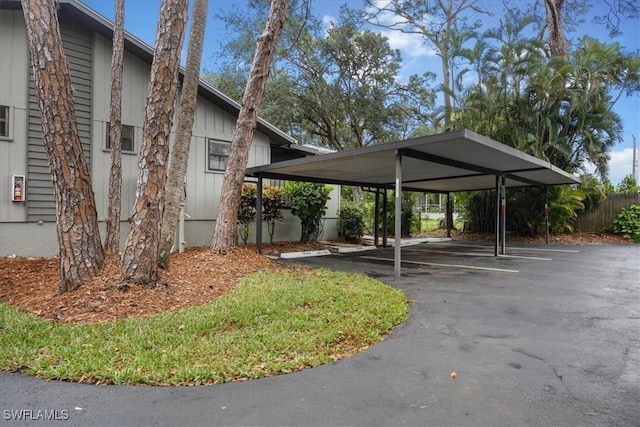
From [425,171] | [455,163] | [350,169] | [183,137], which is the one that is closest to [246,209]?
[350,169]

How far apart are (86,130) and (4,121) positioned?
1377 mm

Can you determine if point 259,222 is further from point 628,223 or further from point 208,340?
point 628,223

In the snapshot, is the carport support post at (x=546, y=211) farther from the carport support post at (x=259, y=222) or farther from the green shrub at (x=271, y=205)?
the carport support post at (x=259, y=222)

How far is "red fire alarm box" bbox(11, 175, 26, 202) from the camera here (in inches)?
290

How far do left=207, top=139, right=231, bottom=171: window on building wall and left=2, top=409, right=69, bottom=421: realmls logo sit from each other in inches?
324

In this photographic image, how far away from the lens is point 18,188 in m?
7.43

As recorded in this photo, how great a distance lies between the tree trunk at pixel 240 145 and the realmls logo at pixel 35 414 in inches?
221

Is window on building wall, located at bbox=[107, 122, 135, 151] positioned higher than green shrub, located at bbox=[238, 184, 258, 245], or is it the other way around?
window on building wall, located at bbox=[107, 122, 135, 151]

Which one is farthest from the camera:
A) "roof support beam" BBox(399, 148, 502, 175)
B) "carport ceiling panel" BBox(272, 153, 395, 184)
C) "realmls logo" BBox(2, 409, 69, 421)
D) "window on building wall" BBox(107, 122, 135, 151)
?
"window on building wall" BBox(107, 122, 135, 151)

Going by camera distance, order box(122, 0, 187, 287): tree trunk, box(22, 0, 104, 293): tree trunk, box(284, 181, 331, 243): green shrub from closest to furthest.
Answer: box(22, 0, 104, 293): tree trunk < box(122, 0, 187, 287): tree trunk < box(284, 181, 331, 243): green shrub

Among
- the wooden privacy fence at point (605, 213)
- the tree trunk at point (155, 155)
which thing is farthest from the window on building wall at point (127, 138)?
the wooden privacy fence at point (605, 213)

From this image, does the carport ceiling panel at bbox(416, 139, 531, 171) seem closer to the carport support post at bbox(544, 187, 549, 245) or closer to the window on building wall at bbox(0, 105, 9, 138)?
the carport support post at bbox(544, 187, 549, 245)

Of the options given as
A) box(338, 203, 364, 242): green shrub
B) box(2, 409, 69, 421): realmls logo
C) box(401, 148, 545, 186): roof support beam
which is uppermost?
box(401, 148, 545, 186): roof support beam

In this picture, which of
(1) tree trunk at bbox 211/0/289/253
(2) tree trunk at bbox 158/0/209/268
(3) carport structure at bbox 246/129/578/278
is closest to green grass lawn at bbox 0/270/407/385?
(2) tree trunk at bbox 158/0/209/268
